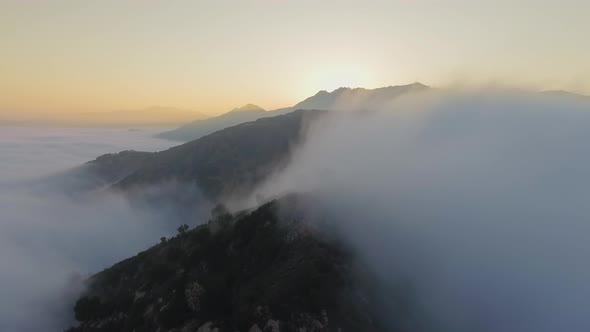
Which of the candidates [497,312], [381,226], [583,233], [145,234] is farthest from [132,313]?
[145,234]

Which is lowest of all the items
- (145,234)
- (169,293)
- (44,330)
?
(145,234)

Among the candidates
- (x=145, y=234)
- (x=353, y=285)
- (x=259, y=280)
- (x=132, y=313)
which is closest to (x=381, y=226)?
(x=353, y=285)

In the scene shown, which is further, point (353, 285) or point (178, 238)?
point (178, 238)

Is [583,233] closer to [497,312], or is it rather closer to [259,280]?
[497,312]

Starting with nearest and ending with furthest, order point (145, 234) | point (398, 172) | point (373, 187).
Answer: point (373, 187) < point (398, 172) < point (145, 234)

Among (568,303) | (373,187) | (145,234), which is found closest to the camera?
(568,303)

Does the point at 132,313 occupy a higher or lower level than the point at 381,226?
lower
